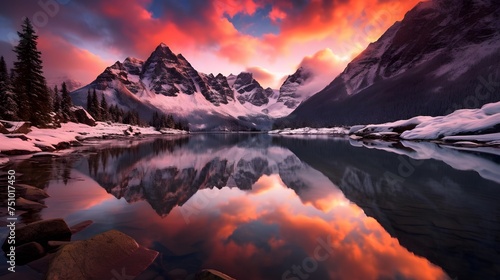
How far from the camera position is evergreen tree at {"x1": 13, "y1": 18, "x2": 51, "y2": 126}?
121 feet

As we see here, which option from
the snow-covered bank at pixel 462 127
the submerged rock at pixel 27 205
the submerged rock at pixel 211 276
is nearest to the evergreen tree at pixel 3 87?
the submerged rock at pixel 27 205

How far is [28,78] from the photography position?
38.0 metres

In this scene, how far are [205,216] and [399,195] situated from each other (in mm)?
8483

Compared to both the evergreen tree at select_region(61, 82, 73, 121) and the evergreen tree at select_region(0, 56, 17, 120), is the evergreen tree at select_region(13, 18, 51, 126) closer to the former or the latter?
the evergreen tree at select_region(0, 56, 17, 120)

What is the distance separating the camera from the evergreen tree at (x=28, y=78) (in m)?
37.0

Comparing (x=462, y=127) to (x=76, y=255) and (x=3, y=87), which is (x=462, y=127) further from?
(x=3, y=87)

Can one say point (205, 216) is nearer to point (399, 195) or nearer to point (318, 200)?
point (318, 200)

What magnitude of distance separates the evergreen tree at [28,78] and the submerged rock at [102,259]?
44.5 meters

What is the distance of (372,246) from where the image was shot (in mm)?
6160

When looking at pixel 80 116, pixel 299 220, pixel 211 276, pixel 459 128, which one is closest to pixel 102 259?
pixel 211 276

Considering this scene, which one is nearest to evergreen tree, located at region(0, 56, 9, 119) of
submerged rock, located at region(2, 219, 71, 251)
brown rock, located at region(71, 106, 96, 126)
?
brown rock, located at region(71, 106, 96, 126)

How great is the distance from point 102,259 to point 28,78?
4757 cm

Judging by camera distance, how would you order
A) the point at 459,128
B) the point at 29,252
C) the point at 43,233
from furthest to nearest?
1. the point at 459,128
2. the point at 43,233
3. the point at 29,252

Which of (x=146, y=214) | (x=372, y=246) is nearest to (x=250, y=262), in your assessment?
(x=372, y=246)
